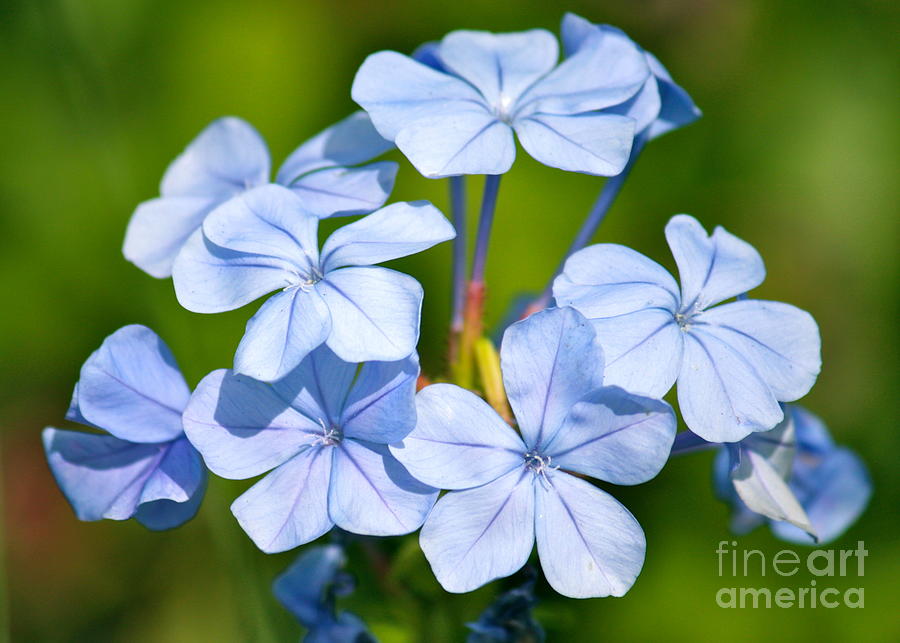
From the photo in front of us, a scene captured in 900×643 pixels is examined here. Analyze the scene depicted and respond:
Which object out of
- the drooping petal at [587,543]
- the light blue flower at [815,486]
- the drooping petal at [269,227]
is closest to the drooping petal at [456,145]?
the drooping petal at [269,227]

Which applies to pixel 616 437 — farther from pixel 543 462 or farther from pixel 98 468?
pixel 98 468

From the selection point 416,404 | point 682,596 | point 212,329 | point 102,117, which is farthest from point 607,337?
point 102,117

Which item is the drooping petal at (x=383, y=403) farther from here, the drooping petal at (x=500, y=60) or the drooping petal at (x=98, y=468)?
the drooping petal at (x=500, y=60)

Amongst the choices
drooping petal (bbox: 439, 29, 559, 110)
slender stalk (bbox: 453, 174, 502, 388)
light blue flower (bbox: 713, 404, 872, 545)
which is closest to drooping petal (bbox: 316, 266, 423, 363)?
slender stalk (bbox: 453, 174, 502, 388)

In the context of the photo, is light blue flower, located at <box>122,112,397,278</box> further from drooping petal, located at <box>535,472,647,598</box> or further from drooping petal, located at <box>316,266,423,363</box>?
drooping petal, located at <box>535,472,647,598</box>

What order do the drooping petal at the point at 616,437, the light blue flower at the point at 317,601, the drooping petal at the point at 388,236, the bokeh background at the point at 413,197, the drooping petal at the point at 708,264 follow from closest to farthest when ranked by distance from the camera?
the drooping petal at the point at 616,437 → the drooping petal at the point at 388,236 → the drooping petal at the point at 708,264 → the light blue flower at the point at 317,601 → the bokeh background at the point at 413,197

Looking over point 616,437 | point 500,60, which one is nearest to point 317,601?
point 616,437
